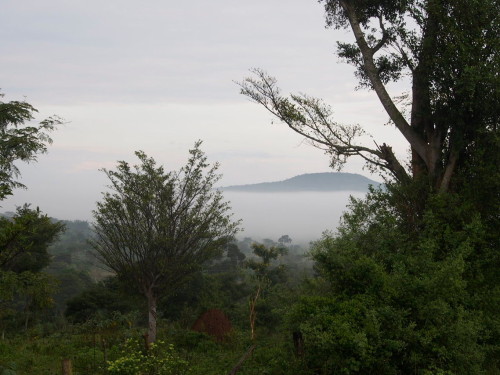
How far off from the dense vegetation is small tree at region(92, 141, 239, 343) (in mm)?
59

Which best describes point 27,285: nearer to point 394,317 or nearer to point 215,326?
point 215,326

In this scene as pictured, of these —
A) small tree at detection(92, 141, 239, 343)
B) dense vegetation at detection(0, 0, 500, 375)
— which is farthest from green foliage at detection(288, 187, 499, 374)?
small tree at detection(92, 141, 239, 343)

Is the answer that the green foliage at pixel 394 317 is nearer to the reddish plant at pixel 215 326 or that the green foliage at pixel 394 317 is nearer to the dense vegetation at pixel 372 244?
the dense vegetation at pixel 372 244

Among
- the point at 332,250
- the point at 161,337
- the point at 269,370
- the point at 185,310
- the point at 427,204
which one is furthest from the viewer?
the point at 185,310

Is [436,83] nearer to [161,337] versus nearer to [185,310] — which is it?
[161,337]

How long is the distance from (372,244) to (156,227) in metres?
8.24

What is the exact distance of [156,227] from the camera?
1622 cm

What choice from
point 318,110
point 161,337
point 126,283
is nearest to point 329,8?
point 318,110

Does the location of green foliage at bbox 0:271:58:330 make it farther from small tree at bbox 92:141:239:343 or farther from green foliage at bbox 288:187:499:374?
green foliage at bbox 288:187:499:374

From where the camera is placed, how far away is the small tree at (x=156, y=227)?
1608 cm

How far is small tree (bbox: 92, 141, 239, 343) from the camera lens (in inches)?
633

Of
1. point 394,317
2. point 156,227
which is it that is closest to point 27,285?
point 156,227

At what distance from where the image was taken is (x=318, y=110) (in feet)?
55.4

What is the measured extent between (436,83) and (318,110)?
4557mm
